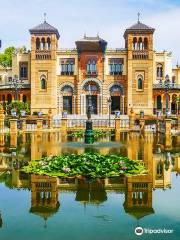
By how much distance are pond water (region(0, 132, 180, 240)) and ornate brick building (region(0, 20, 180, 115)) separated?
37692 millimetres

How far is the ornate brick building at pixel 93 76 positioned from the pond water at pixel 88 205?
1484 inches

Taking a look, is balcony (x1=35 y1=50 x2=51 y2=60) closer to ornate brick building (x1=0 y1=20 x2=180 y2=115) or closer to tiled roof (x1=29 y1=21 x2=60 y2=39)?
ornate brick building (x1=0 y1=20 x2=180 y2=115)

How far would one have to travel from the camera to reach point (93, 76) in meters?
54.2

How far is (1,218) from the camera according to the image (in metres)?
9.55

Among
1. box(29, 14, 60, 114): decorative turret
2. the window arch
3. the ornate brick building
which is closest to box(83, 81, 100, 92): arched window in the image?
the ornate brick building

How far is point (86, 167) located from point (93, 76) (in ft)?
134

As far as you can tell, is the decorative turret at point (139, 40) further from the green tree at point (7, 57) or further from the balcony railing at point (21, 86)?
the green tree at point (7, 57)

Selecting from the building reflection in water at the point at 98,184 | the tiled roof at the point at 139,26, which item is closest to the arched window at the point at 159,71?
the tiled roof at the point at 139,26

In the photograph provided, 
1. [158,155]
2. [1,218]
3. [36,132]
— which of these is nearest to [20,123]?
[36,132]

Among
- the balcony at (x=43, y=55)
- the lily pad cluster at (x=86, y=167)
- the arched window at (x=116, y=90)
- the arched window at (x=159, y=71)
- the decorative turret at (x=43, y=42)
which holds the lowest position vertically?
the lily pad cluster at (x=86, y=167)

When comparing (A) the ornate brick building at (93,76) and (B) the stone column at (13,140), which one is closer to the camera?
(B) the stone column at (13,140)

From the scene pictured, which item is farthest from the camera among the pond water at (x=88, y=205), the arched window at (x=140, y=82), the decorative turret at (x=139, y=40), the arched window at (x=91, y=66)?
the arched window at (x=91, y=66)

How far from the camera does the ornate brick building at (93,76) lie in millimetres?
53375

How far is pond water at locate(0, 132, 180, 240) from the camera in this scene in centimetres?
867
